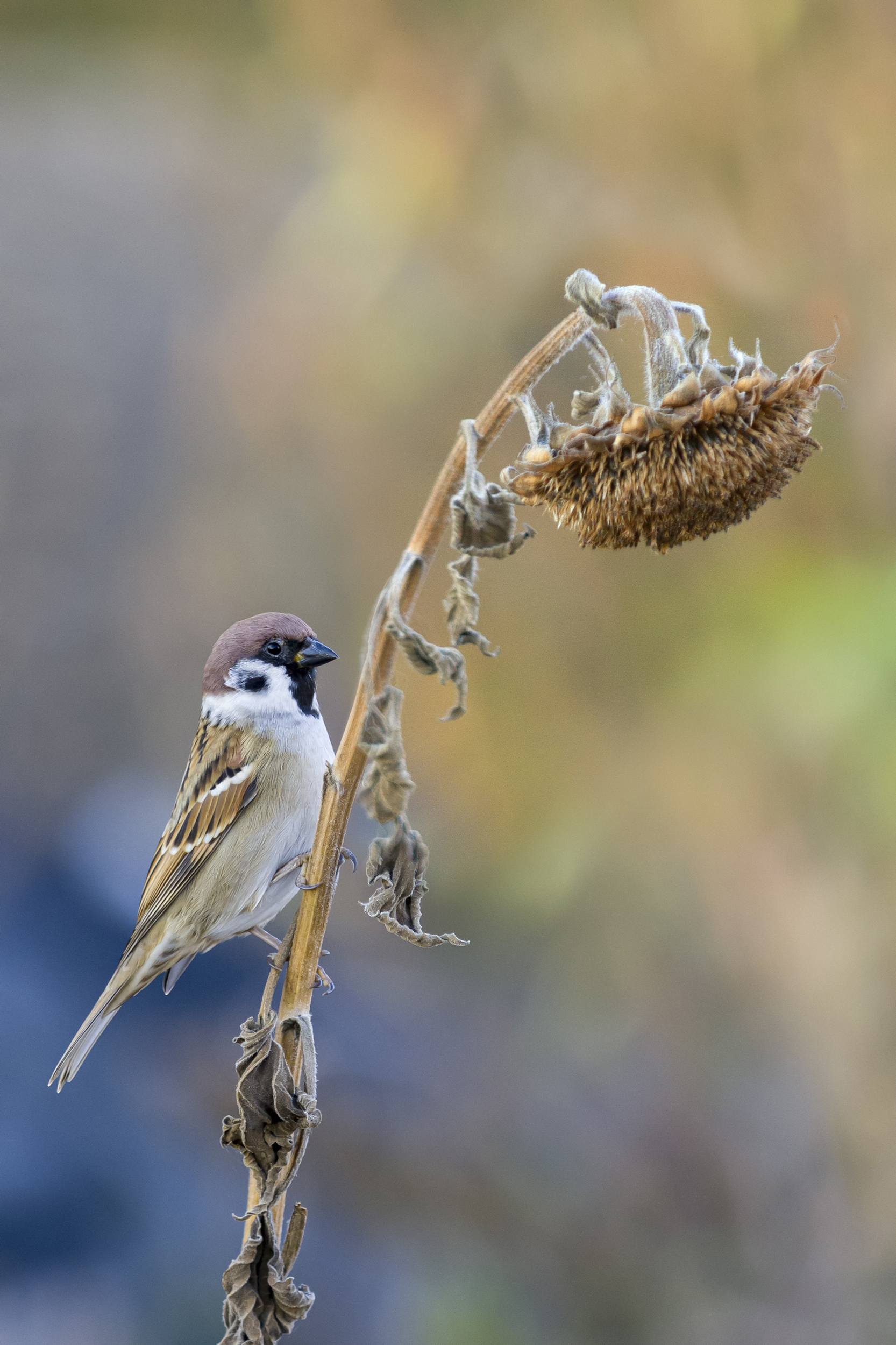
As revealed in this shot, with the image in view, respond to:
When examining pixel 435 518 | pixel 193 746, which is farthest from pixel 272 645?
pixel 435 518

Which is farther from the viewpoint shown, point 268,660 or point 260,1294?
point 268,660

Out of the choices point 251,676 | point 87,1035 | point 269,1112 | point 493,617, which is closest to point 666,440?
point 269,1112

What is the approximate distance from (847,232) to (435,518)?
1.08 metres

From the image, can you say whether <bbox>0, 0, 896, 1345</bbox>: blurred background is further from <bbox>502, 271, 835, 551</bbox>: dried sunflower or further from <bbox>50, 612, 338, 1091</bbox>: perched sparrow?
<bbox>502, 271, 835, 551</bbox>: dried sunflower

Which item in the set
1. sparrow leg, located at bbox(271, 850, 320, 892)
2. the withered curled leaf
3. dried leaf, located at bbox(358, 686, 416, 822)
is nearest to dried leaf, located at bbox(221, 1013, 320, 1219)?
the withered curled leaf

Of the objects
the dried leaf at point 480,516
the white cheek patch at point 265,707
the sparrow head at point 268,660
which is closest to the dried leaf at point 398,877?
the dried leaf at point 480,516

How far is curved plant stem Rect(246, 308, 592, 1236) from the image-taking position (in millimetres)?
501

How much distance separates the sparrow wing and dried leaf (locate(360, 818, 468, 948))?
383 mm

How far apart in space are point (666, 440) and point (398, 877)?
26 cm

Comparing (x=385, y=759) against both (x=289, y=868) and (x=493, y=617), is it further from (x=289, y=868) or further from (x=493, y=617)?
(x=493, y=617)

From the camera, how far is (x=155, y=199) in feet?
4.53

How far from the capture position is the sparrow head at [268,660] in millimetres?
838

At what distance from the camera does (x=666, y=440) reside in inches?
20.3

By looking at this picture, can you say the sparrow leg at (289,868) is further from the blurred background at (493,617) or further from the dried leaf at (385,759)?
the blurred background at (493,617)
